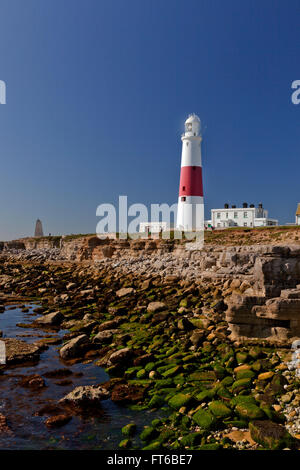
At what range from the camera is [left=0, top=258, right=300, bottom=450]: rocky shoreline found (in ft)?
17.5

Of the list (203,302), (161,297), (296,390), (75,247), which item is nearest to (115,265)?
(161,297)

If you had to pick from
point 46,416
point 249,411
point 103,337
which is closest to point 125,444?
point 46,416

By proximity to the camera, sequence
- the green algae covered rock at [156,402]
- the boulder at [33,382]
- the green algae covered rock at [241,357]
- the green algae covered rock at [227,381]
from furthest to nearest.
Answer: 1. the boulder at [33,382]
2. the green algae covered rock at [241,357]
3. the green algae covered rock at [227,381]
4. the green algae covered rock at [156,402]

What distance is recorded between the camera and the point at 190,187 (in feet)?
121

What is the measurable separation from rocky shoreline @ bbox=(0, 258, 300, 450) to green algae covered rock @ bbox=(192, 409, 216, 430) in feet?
0.05

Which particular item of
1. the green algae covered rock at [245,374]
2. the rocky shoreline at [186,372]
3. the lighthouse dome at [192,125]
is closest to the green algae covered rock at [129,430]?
the rocky shoreline at [186,372]

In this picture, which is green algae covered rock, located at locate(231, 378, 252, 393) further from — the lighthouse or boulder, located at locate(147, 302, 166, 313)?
the lighthouse

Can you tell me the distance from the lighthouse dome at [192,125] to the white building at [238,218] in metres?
19.7

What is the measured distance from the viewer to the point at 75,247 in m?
40.7

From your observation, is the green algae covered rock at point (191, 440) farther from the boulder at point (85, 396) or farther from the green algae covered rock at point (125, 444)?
the boulder at point (85, 396)

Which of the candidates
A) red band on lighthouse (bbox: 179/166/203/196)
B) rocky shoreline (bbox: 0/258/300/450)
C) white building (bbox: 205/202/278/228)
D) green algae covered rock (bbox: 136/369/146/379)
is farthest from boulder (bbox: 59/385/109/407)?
white building (bbox: 205/202/278/228)

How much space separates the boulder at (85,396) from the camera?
675 centimetres

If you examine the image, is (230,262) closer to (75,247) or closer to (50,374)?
(50,374)

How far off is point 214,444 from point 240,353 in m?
3.08
